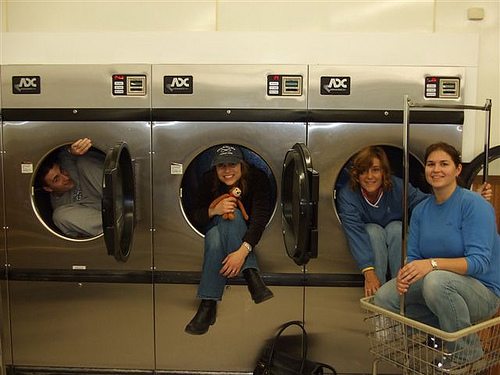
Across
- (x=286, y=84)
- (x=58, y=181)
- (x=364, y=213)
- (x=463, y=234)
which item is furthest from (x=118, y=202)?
(x=463, y=234)

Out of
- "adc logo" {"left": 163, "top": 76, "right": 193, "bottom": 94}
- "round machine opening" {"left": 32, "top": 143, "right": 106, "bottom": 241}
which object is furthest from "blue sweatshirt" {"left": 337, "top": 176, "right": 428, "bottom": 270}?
"round machine opening" {"left": 32, "top": 143, "right": 106, "bottom": 241}

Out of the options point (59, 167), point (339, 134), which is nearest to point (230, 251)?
point (339, 134)

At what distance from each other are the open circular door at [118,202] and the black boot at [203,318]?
1.79 ft

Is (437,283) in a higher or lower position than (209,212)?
lower

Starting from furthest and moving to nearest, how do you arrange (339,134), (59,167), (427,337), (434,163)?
(59,167) < (339,134) < (434,163) < (427,337)

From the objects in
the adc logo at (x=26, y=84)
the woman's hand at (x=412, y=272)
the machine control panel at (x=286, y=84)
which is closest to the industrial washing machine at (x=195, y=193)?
the machine control panel at (x=286, y=84)

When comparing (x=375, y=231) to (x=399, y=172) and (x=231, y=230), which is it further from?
(x=231, y=230)

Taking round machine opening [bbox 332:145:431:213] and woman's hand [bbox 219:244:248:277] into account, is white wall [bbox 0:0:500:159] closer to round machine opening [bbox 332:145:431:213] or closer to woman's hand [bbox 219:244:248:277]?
round machine opening [bbox 332:145:431:213]

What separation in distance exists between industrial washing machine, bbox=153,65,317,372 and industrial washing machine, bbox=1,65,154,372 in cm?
10

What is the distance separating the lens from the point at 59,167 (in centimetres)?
333

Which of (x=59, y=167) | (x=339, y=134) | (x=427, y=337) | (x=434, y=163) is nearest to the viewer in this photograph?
(x=427, y=337)

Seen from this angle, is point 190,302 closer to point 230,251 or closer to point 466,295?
point 230,251

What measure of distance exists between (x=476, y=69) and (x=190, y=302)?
223 centimetres

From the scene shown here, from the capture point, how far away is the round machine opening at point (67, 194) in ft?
10.8
